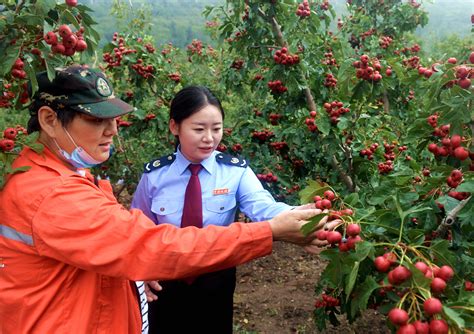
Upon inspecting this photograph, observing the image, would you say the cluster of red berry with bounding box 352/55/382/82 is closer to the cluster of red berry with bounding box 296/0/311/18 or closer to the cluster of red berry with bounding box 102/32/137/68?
the cluster of red berry with bounding box 296/0/311/18

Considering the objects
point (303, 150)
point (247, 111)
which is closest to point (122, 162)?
point (247, 111)

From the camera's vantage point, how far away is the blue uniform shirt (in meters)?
2.21

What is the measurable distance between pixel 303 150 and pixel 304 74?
563 millimetres

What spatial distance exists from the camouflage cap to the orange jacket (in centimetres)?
20

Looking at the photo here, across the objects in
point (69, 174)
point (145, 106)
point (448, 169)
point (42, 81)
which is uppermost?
point (42, 81)

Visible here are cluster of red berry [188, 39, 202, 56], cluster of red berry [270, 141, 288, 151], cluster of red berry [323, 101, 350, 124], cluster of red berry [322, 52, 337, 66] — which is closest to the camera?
cluster of red berry [323, 101, 350, 124]

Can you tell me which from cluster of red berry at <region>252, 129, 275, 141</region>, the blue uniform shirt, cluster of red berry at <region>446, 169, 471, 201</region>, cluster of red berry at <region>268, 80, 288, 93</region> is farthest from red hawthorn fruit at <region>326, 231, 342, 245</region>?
cluster of red berry at <region>252, 129, 275, 141</region>

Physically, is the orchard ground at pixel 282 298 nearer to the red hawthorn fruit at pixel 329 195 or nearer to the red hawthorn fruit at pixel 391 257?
the red hawthorn fruit at pixel 329 195

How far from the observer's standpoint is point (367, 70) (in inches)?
97.7

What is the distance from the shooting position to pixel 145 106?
159 inches

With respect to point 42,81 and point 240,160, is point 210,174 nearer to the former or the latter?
point 240,160

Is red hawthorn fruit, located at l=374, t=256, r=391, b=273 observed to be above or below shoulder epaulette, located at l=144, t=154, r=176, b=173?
above

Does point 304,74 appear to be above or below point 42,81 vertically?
below

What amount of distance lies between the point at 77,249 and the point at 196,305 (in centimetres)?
113
